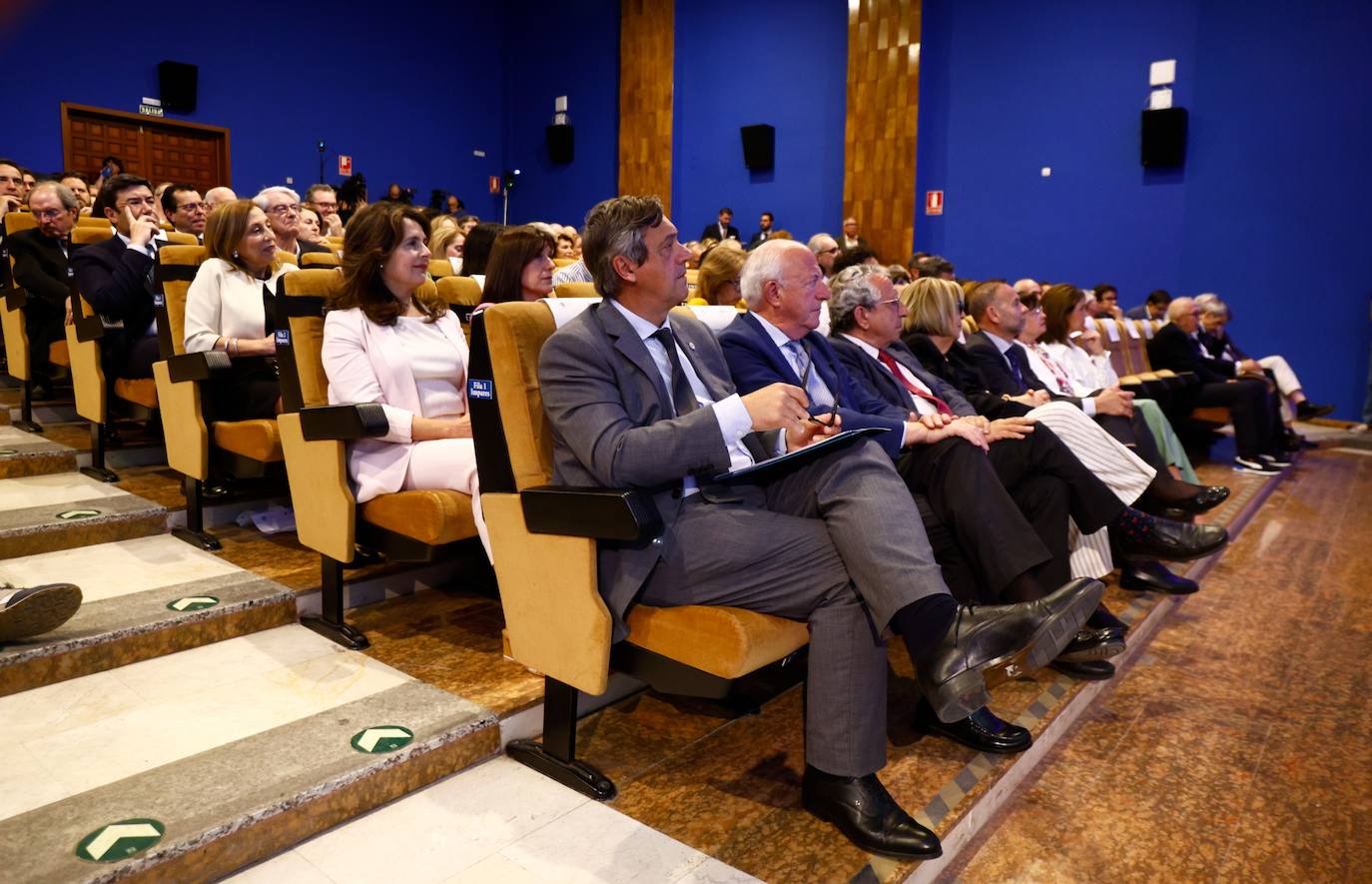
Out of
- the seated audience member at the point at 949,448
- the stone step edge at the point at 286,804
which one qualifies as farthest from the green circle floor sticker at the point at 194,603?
the seated audience member at the point at 949,448

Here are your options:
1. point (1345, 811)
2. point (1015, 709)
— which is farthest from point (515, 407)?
point (1345, 811)

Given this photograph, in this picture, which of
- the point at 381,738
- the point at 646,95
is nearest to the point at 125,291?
the point at 381,738

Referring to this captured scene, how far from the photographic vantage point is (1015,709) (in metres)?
2.03

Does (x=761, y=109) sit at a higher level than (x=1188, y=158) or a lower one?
higher

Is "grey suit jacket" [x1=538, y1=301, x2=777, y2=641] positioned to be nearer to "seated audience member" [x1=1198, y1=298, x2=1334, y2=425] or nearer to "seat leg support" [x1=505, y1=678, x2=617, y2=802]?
"seat leg support" [x1=505, y1=678, x2=617, y2=802]

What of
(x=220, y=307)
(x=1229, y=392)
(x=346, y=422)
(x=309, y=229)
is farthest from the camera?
(x=1229, y=392)

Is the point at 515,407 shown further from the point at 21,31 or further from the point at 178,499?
the point at 21,31

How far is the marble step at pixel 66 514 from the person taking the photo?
8.14 ft

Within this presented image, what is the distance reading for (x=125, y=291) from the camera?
3158mm

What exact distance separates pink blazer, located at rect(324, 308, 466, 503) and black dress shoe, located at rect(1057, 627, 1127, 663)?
1635 millimetres

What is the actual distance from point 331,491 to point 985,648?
1501mm

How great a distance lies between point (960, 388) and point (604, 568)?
188cm

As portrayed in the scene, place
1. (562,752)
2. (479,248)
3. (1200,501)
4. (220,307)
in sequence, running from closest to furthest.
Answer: (562,752)
(220,307)
(1200,501)
(479,248)

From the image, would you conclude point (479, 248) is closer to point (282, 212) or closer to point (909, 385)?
point (282, 212)
